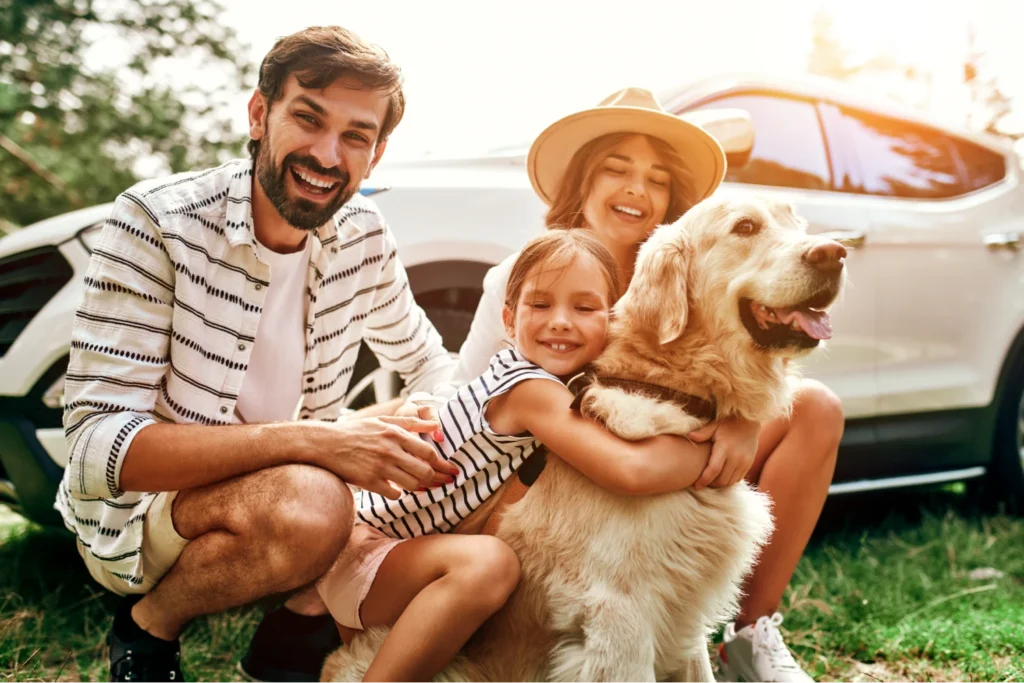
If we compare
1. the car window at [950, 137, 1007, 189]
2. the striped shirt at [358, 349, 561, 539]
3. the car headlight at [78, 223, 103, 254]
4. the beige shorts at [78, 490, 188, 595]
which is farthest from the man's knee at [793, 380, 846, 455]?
the car window at [950, 137, 1007, 189]

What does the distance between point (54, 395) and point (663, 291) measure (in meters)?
2.17

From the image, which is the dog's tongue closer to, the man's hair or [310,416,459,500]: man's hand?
[310,416,459,500]: man's hand

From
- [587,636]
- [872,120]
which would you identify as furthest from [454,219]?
[872,120]

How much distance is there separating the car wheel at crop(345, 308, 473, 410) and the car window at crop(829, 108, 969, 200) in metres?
2.06

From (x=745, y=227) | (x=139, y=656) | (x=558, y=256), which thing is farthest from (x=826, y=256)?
(x=139, y=656)

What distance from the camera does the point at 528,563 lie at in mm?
1769

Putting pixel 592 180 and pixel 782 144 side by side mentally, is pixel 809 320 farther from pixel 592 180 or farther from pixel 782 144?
pixel 782 144

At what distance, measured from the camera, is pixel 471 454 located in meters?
1.83

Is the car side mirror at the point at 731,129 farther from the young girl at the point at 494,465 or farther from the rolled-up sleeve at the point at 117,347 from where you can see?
the rolled-up sleeve at the point at 117,347

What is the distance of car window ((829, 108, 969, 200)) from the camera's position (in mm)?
3726

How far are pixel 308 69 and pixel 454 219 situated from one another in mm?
931

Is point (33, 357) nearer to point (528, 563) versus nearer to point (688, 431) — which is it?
point (528, 563)

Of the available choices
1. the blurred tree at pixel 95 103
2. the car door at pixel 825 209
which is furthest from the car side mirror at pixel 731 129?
the blurred tree at pixel 95 103

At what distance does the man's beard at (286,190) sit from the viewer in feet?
6.75
